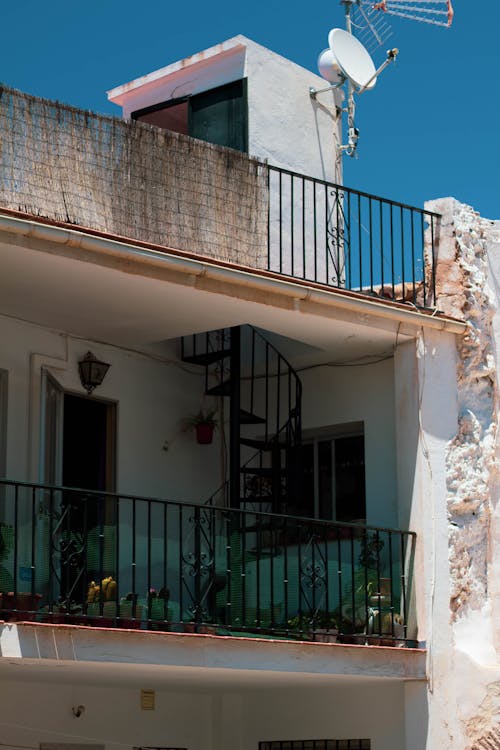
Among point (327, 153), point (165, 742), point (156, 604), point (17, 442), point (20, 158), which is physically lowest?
point (165, 742)

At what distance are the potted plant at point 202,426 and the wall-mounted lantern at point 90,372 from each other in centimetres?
149

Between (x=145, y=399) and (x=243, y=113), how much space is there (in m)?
3.41

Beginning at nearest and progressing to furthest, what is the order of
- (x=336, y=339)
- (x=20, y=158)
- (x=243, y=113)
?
1. (x=20, y=158)
2. (x=336, y=339)
3. (x=243, y=113)

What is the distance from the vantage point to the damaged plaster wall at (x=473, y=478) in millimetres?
13625

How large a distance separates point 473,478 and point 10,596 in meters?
5.00

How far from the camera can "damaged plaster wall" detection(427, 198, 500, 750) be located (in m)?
13.6

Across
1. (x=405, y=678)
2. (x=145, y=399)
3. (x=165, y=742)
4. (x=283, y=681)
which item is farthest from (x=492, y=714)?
(x=145, y=399)

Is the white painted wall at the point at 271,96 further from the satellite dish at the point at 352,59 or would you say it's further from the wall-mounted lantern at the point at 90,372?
the wall-mounted lantern at the point at 90,372

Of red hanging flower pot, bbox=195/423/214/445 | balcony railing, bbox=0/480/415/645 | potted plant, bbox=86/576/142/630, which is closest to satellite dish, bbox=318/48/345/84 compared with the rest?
red hanging flower pot, bbox=195/423/214/445

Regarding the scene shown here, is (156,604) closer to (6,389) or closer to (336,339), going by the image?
(6,389)

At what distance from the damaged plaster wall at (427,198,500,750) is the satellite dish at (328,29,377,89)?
2.19 metres

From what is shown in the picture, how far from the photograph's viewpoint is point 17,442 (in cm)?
1369

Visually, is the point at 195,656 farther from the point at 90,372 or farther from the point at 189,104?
the point at 189,104

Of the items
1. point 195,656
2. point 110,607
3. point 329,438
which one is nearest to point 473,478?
point 329,438
